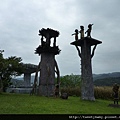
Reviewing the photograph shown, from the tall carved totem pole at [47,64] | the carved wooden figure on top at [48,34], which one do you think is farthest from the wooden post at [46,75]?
the carved wooden figure on top at [48,34]

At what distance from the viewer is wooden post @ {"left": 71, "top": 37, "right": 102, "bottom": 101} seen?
17797 millimetres

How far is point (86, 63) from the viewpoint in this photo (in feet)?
59.6

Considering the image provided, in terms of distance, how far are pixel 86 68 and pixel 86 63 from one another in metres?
0.47

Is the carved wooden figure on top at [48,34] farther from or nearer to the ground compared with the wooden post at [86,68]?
farther from the ground

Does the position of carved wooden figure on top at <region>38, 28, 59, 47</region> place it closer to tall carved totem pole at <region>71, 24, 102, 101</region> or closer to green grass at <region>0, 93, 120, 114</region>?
tall carved totem pole at <region>71, 24, 102, 101</region>

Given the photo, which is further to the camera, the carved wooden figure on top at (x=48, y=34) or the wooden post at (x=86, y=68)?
the carved wooden figure on top at (x=48, y=34)

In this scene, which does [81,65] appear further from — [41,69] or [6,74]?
[6,74]

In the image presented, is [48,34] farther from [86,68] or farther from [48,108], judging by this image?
[48,108]

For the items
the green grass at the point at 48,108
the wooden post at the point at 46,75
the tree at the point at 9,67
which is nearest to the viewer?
the green grass at the point at 48,108

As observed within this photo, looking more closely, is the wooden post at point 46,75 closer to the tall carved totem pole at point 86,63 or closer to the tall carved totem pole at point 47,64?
the tall carved totem pole at point 47,64

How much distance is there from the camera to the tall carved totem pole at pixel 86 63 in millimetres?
17812

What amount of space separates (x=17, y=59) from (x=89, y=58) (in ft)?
33.0

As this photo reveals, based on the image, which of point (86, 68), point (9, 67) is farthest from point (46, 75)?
point (86, 68)

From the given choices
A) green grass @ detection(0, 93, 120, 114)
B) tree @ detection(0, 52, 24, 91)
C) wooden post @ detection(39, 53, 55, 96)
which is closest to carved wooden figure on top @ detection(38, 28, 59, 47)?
wooden post @ detection(39, 53, 55, 96)
